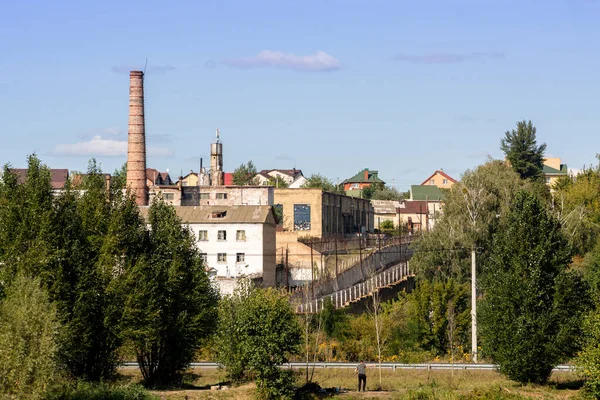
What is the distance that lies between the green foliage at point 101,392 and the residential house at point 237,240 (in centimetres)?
3214

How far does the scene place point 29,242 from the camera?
36.9 m

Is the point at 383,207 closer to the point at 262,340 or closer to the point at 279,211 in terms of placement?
the point at 279,211

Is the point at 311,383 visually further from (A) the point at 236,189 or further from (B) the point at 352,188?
(B) the point at 352,188

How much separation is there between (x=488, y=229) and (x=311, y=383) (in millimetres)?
30974

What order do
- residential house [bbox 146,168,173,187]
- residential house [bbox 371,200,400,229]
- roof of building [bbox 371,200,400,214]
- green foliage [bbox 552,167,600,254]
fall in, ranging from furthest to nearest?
roof of building [bbox 371,200,400,214], residential house [bbox 371,200,400,229], residential house [bbox 146,168,173,187], green foliage [bbox 552,167,600,254]

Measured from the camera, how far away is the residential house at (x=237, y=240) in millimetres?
68500

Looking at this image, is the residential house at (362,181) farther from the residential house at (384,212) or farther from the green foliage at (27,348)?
the green foliage at (27,348)

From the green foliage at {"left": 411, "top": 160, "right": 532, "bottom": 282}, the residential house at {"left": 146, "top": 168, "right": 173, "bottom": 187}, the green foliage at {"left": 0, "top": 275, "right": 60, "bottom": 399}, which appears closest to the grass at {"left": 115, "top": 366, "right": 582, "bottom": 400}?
the green foliage at {"left": 0, "top": 275, "right": 60, "bottom": 399}

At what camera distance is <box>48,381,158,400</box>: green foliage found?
32.5 metres

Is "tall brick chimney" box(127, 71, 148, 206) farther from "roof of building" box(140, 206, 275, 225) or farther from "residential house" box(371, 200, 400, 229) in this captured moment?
"residential house" box(371, 200, 400, 229)

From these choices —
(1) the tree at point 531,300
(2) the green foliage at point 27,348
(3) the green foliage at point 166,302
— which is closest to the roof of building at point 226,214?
(3) the green foliage at point 166,302

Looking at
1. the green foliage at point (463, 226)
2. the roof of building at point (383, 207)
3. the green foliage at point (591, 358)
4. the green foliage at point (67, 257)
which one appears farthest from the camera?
the roof of building at point (383, 207)

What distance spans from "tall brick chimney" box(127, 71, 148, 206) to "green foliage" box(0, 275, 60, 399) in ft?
141

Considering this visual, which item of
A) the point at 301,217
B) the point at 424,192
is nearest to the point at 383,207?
the point at 424,192
